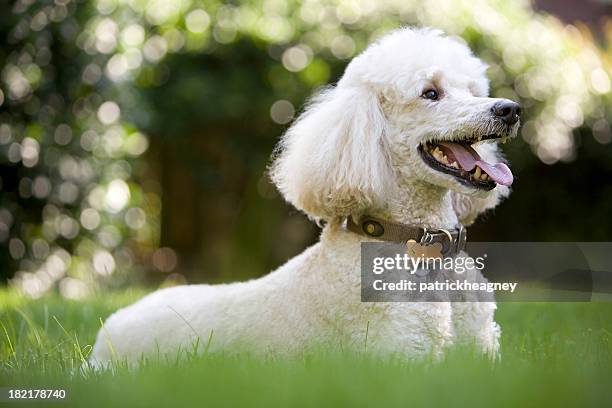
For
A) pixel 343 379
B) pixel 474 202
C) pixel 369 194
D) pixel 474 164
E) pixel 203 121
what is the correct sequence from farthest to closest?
pixel 203 121
pixel 474 202
pixel 474 164
pixel 369 194
pixel 343 379

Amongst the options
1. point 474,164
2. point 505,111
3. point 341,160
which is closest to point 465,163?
point 474,164

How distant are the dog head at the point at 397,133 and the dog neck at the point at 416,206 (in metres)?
0.03

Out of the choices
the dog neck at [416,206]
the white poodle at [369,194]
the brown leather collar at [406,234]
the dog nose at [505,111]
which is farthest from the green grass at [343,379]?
the dog nose at [505,111]

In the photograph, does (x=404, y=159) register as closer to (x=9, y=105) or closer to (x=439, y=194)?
(x=439, y=194)

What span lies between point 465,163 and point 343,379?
4.01 ft

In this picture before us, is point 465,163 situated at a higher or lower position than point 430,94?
lower

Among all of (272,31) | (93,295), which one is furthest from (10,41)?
(272,31)

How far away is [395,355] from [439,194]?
0.72 metres

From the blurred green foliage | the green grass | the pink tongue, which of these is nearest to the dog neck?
the pink tongue

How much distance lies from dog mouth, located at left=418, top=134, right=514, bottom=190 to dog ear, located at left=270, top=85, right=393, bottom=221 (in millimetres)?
176

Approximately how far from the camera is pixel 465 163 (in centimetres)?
307

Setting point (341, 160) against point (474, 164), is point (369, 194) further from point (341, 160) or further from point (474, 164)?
point (474, 164)

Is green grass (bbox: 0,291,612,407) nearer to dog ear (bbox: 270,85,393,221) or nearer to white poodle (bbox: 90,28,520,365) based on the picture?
white poodle (bbox: 90,28,520,365)

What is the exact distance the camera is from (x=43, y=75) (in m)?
6.07
